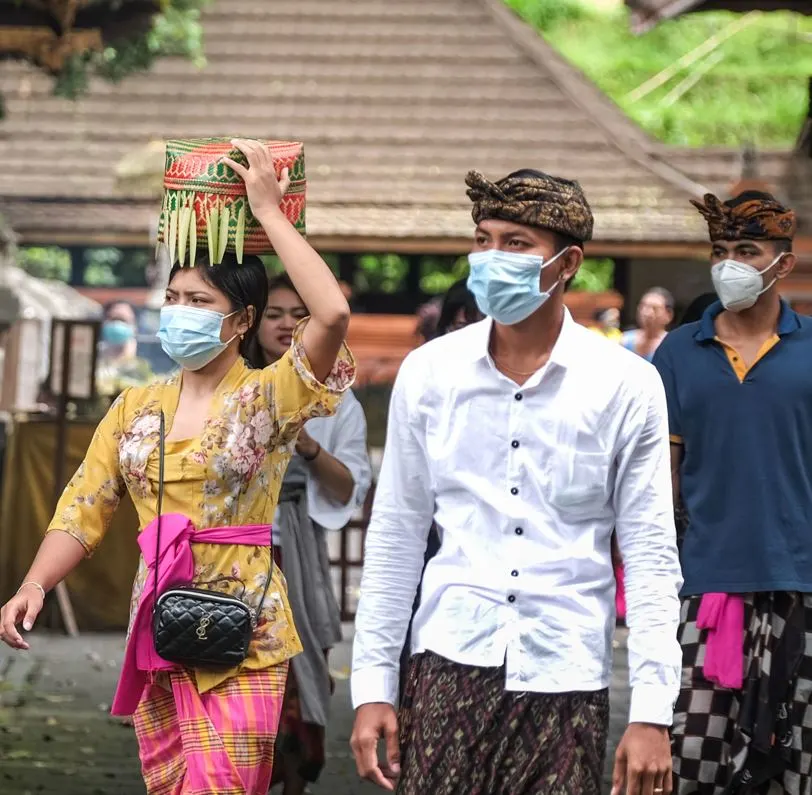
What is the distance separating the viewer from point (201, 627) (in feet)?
14.2

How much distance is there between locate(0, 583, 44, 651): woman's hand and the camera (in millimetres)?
4281

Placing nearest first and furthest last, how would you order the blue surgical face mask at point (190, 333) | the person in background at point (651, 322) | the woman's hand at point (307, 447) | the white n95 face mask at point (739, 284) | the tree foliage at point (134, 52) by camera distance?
the blue surgical face mask at point (190, 333)
the white n95 face mask at point (739, 284)
the woman's hand at point (307, 447)
the person in background at point (651, 322)
the tree foliage at point (134, 52)

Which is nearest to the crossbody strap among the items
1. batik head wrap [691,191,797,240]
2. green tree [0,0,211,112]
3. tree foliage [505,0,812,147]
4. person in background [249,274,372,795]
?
person in background [249,274,372,795]

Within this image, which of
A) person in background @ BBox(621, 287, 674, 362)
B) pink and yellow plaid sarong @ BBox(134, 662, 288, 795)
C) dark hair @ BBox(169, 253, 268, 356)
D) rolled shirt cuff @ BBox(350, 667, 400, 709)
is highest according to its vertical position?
person in background @ BBox(621, 287, 674, 362)

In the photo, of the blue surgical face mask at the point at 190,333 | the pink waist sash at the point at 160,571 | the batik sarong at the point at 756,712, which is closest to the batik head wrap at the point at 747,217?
the batik sarong at the point at 756,712

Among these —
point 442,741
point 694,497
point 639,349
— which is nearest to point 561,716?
point 442,741

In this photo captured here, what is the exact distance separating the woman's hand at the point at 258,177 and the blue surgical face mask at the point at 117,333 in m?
12.8

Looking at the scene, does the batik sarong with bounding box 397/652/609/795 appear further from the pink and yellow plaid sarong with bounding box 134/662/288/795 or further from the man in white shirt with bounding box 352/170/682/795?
the pink and yellow plaid sarong with bounding box 134/662/288/795

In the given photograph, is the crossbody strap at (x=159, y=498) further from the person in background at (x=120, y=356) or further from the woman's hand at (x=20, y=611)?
the person in background at (x=120, y=356)

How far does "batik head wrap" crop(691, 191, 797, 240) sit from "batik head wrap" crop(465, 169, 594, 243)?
172 cm

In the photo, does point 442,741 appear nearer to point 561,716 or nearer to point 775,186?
point 561,716

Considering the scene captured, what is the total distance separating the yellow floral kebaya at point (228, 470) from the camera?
4.44 meters

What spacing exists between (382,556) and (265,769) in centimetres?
103

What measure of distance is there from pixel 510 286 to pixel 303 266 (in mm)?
637
